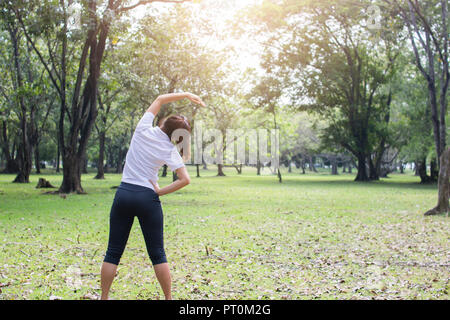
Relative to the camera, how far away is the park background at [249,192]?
6438mm

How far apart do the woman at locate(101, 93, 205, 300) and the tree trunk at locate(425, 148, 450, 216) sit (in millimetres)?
11672

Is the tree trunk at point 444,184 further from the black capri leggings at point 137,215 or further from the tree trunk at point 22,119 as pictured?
the tree trunk at point 22,119

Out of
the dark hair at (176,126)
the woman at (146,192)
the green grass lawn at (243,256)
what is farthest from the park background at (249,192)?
the dark hair at (176,126)

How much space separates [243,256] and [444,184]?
899 cm

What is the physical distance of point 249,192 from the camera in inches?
1017

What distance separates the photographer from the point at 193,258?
7707 mm

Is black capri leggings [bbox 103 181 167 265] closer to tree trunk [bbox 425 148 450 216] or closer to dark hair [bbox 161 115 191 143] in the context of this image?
dark hair [bbox 161 115 191 143]

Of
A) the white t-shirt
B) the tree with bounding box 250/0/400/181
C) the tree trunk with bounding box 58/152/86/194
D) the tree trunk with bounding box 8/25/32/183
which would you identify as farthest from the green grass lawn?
the tree with bounding box 250/0/400/181

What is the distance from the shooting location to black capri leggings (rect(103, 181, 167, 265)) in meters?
4.31

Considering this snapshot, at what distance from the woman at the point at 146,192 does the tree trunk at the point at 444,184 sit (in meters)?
11.7

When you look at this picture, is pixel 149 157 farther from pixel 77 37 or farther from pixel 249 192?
pixel 249 192

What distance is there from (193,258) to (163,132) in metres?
3.79
